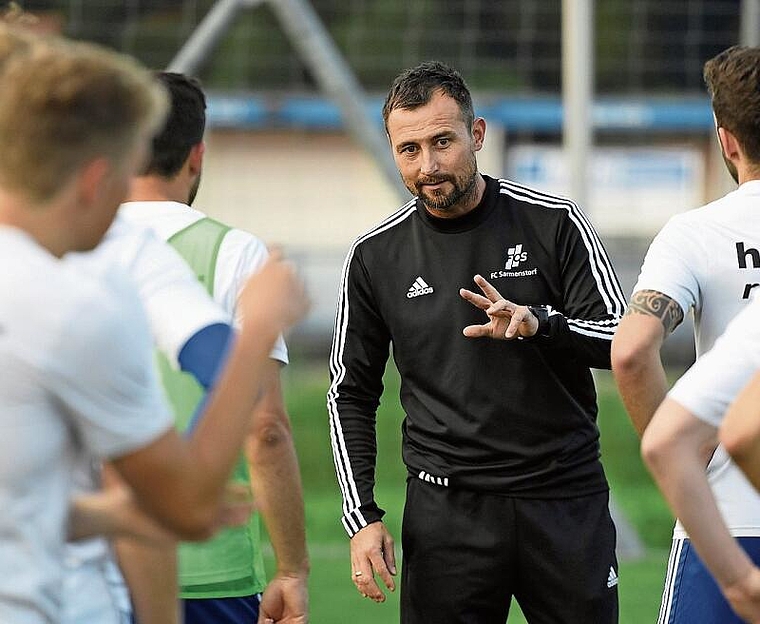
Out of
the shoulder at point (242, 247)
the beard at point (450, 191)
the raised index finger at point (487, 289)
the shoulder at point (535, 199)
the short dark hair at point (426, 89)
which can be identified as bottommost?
the raised index finger at point (487, 289)

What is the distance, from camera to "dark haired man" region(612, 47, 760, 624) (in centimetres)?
318

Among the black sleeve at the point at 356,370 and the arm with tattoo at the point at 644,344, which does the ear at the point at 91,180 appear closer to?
the arm with tattoo at the point at 644,344

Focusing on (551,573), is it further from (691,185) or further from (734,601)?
(691,185)

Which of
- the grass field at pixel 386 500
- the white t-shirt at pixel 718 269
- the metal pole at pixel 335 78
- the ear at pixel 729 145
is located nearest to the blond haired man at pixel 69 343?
the white t-shirt at pixel 718 269

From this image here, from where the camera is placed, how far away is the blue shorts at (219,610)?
332cm

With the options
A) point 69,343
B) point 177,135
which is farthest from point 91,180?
point 177,135

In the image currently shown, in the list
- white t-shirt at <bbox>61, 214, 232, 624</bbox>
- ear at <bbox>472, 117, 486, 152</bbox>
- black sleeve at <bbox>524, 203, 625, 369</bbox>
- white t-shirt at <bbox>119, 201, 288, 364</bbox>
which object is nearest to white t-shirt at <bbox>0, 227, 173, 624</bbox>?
white t-shirt at <bbox>61, 214, 232, 624</bbox>

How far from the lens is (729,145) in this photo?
3.27 metres

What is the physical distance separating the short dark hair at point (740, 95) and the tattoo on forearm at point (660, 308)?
376 mm

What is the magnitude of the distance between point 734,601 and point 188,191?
1.68 m

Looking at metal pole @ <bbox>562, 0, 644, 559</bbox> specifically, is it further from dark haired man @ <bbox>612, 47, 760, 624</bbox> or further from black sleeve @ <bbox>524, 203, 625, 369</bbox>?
dark haired man @ <bbox>612, 47, 760, 624</bbox>

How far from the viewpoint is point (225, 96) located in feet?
56.6

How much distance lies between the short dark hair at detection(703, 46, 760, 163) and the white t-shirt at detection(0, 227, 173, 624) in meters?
1.63

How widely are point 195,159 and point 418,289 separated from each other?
0.97m
